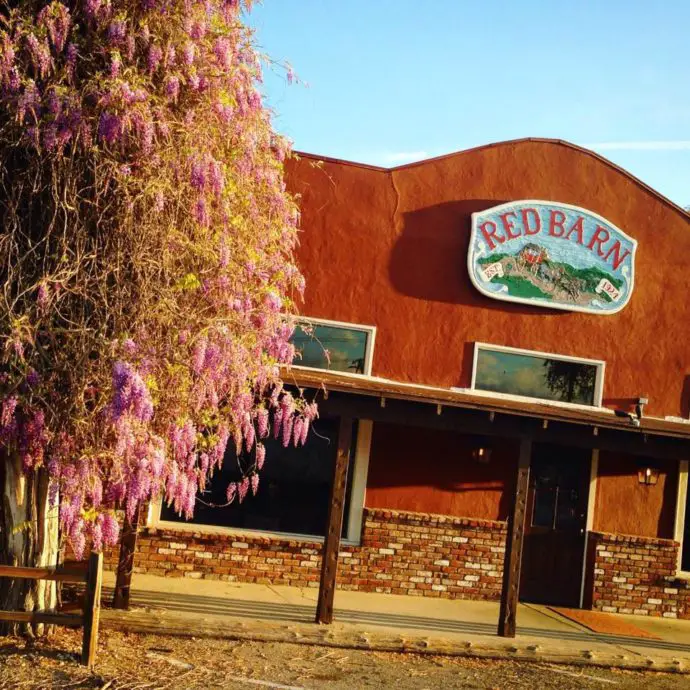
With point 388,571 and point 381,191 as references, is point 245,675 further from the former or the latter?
point 381,191

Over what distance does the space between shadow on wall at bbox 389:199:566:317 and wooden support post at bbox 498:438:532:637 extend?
118 inches

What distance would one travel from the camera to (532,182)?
13.7m

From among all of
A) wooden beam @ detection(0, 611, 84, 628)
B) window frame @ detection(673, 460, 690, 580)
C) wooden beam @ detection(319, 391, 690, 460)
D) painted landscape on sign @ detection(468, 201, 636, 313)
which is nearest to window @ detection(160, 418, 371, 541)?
wooden beam @ detection(319, 391, 690, 460)

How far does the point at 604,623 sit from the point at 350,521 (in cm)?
353

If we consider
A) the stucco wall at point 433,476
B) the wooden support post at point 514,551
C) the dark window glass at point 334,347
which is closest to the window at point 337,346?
the dark window glass at point 334,347

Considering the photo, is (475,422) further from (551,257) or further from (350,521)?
(551,257)

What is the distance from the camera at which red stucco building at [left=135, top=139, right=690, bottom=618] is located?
1276 cm

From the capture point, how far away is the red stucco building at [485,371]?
41.9 ft

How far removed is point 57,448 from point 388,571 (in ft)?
19.7

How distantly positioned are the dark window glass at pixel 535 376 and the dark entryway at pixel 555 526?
853mm

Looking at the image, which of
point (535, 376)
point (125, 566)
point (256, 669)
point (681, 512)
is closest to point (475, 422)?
point (535, 376)

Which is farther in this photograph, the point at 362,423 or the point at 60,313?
the point at 362,423

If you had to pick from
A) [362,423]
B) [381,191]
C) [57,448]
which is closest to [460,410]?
[362,423]

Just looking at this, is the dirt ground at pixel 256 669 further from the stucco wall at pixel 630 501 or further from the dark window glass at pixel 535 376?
the dark window glass at pixel 535 376
